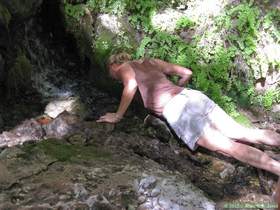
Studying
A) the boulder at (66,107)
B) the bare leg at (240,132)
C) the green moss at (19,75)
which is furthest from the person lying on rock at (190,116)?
the green moss at (19,75)

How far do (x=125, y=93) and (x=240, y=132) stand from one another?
1648 mm

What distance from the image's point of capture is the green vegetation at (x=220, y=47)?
26.4ft

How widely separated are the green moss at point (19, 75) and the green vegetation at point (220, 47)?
1.35m

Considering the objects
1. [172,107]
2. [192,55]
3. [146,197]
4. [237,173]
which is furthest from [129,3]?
[146,197]

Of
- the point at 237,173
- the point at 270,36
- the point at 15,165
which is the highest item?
the point at 270,36

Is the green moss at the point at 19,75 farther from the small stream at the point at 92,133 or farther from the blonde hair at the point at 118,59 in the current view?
the blonde hair at the point at 118,59

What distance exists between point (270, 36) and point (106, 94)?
11.1ft

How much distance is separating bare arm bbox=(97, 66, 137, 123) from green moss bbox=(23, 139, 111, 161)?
0.59 meters

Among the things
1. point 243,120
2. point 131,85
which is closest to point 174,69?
point 131,85

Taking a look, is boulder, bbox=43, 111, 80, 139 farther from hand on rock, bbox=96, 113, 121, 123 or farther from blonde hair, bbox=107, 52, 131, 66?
Result: blonde hair, bbox=107, 52, 131, 66

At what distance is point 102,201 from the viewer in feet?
14.6

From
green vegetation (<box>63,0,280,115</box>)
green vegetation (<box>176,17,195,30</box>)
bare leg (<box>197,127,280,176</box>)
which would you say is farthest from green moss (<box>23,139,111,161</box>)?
green vegetation (<box>176,17,195,30</box>)

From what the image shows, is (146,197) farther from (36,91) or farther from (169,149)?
(36,91)

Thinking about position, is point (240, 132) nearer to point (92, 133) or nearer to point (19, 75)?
point (92, 133)
